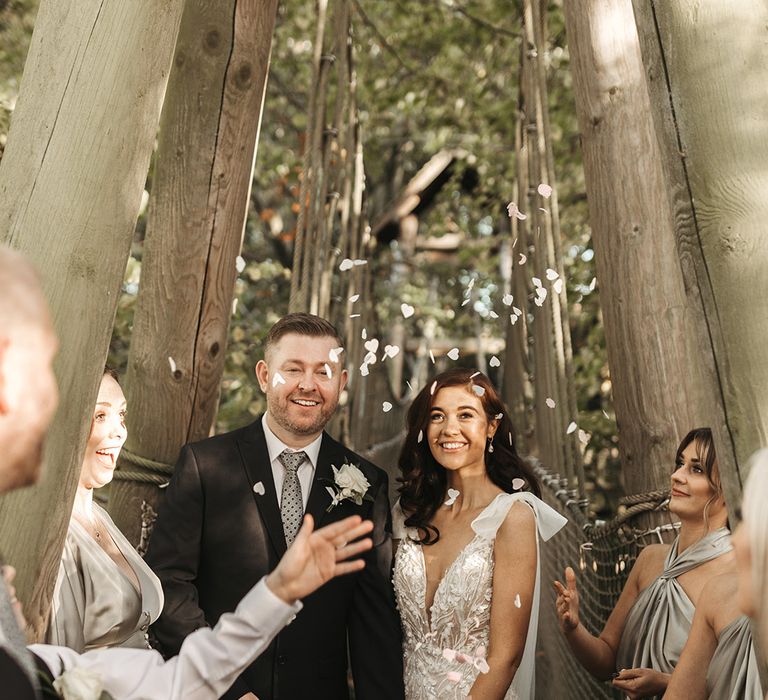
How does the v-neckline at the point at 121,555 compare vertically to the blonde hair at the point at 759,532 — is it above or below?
above

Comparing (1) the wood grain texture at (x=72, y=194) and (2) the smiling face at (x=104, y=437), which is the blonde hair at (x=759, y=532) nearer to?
(1) the wood grain texture at (x=72, y=194)

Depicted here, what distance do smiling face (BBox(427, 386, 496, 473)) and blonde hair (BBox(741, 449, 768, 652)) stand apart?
4.78ft

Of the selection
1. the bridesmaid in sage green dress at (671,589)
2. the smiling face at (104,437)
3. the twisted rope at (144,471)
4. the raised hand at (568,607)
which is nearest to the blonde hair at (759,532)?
the bridesmaid in sage green dress at (671,589)

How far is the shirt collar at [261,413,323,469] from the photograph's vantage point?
2.70 metres

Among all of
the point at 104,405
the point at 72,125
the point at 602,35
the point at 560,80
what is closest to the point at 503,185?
the point at 560,80

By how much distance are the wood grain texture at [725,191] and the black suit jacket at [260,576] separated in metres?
1.26

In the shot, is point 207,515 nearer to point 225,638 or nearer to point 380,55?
point 225,638

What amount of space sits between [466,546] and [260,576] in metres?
0.55

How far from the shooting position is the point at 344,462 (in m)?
2.73

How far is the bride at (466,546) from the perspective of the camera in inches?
99.3

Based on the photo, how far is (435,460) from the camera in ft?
9.52

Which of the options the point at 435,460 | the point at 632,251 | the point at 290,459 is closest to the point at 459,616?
the point at 435,460

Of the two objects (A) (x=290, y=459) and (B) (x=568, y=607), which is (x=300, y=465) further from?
(B) (x=568, y=607)

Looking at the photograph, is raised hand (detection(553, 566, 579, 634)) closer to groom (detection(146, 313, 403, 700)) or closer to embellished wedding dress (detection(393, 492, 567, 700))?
embellished wedding dress (detection(393, 492, 567, 700))
